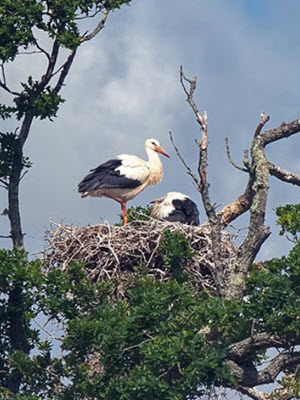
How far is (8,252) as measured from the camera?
63.9ft

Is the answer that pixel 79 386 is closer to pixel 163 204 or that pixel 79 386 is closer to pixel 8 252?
pixel 8 252

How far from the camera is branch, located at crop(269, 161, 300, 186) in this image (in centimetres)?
1955

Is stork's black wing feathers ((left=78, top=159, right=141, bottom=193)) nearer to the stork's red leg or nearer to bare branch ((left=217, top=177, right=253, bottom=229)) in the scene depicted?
the stork's red leg

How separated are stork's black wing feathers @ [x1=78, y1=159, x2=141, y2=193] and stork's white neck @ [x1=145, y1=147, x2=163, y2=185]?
78 centimetres

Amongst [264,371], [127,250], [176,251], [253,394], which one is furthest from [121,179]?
[264,371]

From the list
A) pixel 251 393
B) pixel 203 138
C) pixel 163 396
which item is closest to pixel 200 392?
pixel 163 396

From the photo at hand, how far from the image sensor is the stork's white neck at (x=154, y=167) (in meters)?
25.5

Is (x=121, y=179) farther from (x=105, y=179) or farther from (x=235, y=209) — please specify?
(x=235, y=209)

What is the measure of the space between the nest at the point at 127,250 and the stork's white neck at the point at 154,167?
3635 millimetres

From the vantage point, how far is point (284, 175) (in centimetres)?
1977

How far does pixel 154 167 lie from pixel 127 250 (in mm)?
4525

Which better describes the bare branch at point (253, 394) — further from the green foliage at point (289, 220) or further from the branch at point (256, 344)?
the green foliage at point (289, 220)

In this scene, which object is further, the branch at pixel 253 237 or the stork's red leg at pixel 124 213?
the stork's red leg at pixel 124 213

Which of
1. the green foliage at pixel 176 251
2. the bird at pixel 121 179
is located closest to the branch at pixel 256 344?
the green foliage at pixel 176 251
